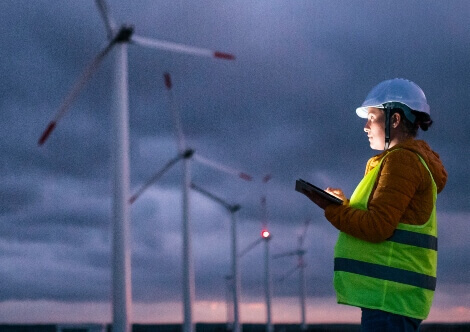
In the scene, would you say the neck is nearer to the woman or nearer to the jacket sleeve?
the woman

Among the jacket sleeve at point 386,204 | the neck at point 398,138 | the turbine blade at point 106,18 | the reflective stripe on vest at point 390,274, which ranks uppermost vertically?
the turbine blade at point 106,18

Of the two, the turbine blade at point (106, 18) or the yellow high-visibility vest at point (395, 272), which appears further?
the turbine blade at point (106, 18)

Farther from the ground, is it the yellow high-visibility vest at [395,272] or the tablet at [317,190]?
the tablet at [317,190]

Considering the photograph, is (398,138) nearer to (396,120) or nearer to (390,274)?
(396,120)

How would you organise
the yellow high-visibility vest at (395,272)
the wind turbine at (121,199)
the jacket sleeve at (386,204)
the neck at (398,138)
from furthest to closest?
the wind turbine at (121,199) < the neck at (398,138) < the yellow high-visibility vest at (395,272) < the jacket sleeve at (386,204)

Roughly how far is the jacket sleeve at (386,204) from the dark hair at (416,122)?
0.52 metres

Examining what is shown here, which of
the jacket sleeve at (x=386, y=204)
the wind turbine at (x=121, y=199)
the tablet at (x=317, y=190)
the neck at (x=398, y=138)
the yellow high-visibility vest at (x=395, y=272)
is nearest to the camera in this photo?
the jacket sleeve at (x=386, y=204)

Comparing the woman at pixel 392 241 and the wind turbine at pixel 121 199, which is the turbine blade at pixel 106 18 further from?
the woman at pixel 392 241

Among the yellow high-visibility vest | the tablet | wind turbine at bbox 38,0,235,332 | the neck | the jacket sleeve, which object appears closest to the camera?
the jacket sleeve

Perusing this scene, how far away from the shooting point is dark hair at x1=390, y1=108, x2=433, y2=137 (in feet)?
18.9

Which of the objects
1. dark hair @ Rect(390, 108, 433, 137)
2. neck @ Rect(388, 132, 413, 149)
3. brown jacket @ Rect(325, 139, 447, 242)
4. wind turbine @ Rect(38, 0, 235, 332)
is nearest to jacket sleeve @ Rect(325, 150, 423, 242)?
brown jacket @ Rect(325, 139, 447, 242)

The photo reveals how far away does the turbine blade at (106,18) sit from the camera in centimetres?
3322

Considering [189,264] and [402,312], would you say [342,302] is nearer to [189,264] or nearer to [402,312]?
[402,312]

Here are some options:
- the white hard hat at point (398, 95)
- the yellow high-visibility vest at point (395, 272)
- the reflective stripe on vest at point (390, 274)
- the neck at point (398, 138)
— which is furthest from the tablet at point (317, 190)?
the white hard hat at point (398, 95)
